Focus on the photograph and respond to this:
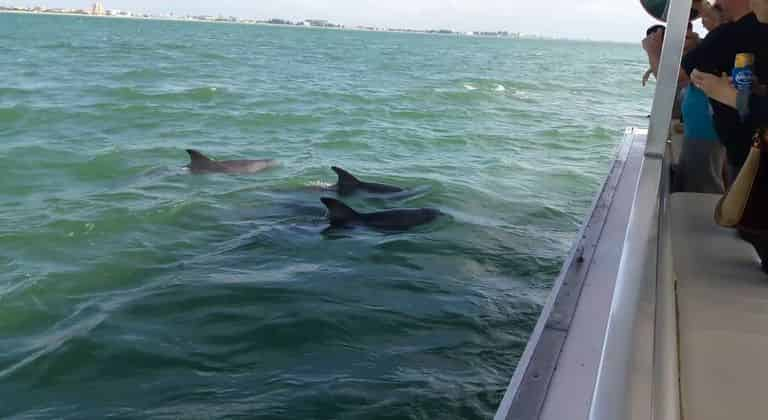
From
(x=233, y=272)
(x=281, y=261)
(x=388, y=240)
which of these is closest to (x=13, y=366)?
(x=233, y=272)

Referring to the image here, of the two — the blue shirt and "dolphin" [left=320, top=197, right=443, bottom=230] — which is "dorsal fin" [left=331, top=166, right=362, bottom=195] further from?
the blue shirt

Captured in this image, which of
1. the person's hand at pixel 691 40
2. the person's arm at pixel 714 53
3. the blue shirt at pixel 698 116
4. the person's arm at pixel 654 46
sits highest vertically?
the person's hand at pixel 691 40

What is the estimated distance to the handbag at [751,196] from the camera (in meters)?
3.03

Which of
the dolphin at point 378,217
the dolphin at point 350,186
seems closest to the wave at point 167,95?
the dolphin at point 350,186

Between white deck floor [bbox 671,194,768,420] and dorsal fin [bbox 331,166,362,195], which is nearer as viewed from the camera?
white deck floor [bbox 671,194,768,420]

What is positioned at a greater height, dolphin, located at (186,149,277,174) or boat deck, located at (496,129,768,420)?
boat deck, located at (496,129,768,420)

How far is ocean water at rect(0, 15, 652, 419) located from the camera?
15.4 feet

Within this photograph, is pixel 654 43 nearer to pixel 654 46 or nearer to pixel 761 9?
pixel 654 46

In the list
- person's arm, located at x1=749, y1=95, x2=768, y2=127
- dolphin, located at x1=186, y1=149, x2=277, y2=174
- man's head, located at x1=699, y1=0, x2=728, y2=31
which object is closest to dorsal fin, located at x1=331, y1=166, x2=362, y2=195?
dolphin, located at x1=186, y1=149, x2=277, y2=174

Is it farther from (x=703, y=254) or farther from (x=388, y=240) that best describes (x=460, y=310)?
(x=703, y=254)

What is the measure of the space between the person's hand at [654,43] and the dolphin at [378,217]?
3609 millimetres

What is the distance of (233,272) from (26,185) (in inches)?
218

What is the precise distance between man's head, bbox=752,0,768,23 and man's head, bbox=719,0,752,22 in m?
0.84

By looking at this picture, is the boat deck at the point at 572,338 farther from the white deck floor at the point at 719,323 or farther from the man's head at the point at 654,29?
the man's head at the point at 654,29
